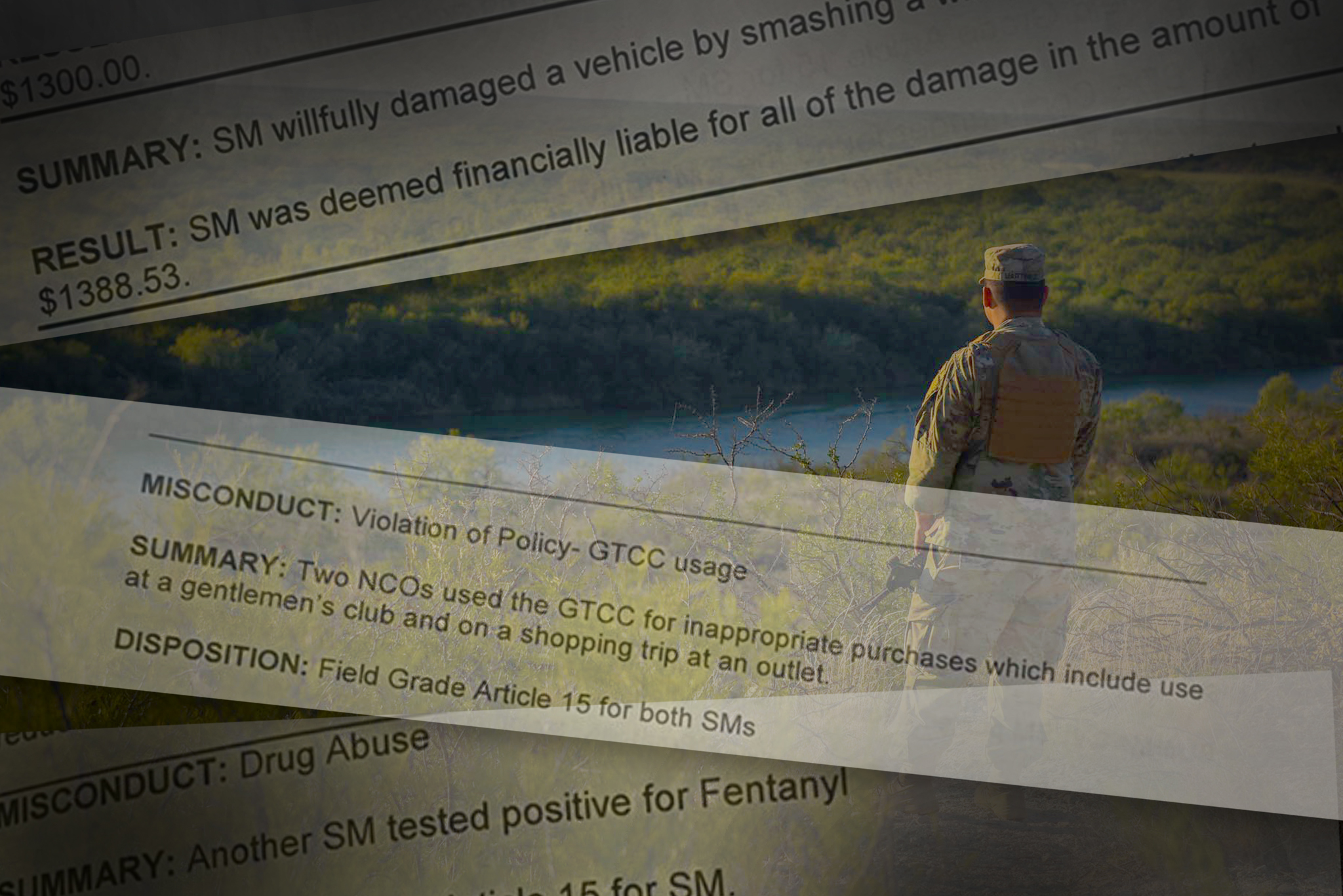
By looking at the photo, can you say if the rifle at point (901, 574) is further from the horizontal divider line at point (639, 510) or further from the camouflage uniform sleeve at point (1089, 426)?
the camouflage uniform sleeve at point (1089, 426)

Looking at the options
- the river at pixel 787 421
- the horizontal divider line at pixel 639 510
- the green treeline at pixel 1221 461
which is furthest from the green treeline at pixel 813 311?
the horizontal divider line at pixel 639 510

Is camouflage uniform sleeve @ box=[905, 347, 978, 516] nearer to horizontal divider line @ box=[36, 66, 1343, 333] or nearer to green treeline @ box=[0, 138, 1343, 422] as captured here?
horizontal divider line @ box=[36, 66, 1343, 333]

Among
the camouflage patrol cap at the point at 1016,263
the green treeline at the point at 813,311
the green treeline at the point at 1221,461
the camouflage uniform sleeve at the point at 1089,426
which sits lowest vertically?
the green treeline at the point at 1221,461

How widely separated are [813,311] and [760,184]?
4.36ft

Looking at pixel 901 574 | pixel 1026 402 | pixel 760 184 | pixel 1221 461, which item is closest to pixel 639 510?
pixel 901 574

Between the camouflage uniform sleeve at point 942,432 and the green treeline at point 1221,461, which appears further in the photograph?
the green treeline at point 1221,461

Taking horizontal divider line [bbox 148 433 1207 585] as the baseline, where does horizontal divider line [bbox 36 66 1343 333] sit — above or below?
above

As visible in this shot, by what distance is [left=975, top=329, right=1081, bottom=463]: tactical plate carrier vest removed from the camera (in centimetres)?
252

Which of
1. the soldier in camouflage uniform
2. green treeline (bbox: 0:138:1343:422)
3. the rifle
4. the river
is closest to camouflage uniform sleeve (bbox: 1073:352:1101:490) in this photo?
the soldier in camouflage uniform

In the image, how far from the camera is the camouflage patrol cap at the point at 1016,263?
249 centimetres

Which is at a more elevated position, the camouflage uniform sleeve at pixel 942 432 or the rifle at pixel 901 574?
the camouflage uniform sleeve at pixel 942 432

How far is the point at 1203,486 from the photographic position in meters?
5.59

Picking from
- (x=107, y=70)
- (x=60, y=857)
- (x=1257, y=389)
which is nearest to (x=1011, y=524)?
(x=60, y=857)

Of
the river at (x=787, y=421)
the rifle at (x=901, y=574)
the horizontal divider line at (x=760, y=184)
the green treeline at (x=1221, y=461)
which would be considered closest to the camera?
the rifle at (x=901, y=574)
